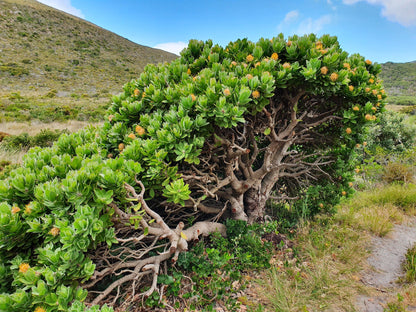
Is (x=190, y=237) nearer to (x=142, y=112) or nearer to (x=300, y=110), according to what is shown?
(x=142, y=112)

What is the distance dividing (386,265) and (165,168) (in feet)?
10.7

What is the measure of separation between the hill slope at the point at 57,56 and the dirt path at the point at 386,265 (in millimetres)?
27112

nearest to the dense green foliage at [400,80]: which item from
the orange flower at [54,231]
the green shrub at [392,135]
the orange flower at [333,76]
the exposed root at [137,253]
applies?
the green shrub at [392,135]

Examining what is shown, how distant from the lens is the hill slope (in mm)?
26750

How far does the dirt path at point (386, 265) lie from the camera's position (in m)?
2.39

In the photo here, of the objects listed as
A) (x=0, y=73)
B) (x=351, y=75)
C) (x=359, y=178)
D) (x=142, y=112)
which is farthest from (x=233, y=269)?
(x=0, y=73)

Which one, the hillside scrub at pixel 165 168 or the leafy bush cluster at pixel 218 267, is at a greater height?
the hillside scrub at pixel 165 168

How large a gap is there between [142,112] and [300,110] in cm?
222

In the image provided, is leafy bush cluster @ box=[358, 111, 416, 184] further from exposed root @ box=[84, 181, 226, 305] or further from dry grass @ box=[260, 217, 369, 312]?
exposed root @ box=[84, 181, 226, 305]

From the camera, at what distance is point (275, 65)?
255 centimetres

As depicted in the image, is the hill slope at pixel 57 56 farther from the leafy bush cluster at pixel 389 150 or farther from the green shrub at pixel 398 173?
the green shrub at pixel 398 173

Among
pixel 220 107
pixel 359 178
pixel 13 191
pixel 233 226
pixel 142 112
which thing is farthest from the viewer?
pixel 359 178

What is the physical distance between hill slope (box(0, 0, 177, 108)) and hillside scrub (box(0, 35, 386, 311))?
25.1m

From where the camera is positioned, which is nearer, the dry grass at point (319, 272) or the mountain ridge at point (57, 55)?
the dry grass at point (319, 272)
